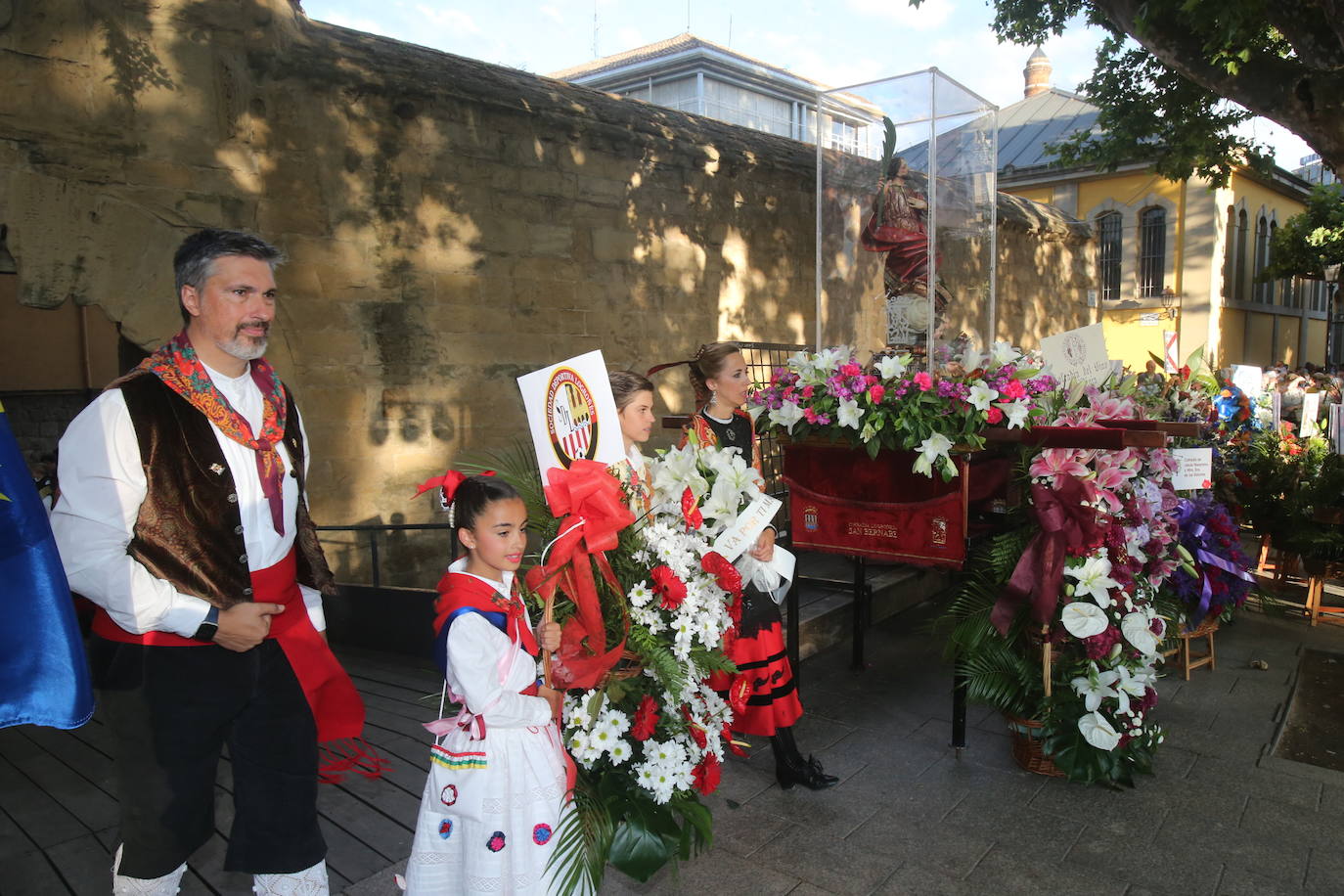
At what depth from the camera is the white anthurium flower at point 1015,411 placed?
3.59 meters

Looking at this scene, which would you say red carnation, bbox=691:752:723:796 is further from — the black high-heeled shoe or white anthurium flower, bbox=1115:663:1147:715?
white anthurium flower, bbox=1115:663:1147:715

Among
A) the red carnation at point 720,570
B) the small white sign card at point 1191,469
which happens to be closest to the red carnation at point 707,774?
the red carnation at point 720,570

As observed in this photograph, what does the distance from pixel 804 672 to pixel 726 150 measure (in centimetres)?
487

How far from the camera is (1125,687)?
12.1 ft

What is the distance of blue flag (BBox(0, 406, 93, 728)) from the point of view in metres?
1.67

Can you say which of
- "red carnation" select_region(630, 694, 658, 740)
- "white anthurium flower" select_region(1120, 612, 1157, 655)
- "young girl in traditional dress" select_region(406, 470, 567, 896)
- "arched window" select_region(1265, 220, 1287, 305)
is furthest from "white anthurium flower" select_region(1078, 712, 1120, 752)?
"arched window" select_region(1265, 220, 1287, 305)

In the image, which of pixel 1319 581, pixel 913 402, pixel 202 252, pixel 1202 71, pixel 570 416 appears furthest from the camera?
pixel 1202 71

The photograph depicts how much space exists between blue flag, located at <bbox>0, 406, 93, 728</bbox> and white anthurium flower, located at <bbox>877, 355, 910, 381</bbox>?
3073 millimetres

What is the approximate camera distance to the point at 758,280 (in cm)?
842

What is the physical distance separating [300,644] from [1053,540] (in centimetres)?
291

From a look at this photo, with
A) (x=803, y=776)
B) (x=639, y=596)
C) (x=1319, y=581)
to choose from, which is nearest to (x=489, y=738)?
(x=639, y=596)

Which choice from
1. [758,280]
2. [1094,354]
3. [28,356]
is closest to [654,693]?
[1094,354]

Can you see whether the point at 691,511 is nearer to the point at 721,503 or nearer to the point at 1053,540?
the point at 721,503

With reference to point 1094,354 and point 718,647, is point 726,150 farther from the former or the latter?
point 718,647
